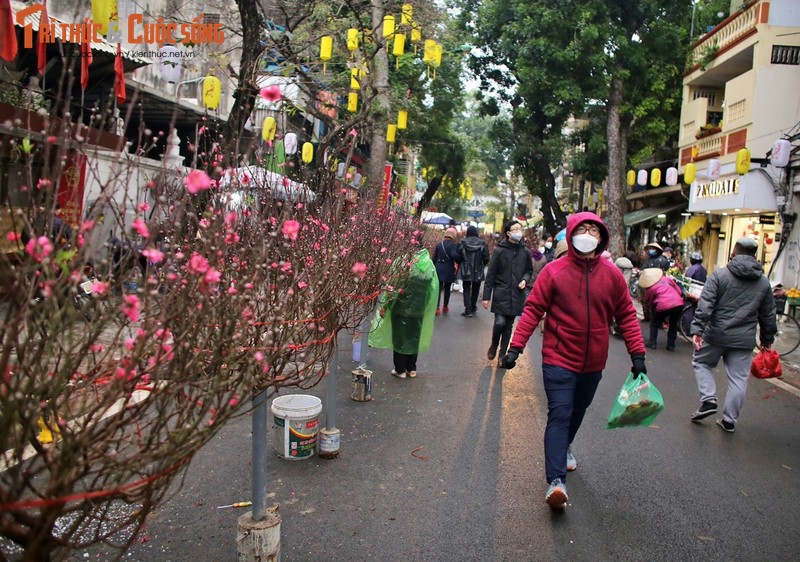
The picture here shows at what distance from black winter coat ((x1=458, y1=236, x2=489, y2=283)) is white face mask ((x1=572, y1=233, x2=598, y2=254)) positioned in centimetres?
969

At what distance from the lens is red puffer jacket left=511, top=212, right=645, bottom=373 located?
4.53 m

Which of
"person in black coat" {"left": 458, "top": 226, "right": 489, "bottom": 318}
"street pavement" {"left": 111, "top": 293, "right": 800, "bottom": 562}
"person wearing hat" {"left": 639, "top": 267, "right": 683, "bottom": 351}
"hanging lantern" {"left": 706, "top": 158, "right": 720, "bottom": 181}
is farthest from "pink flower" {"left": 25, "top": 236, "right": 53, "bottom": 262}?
"hanging lantern" {"left": 706, "top": 158, "right": 720, "bottom": 181}

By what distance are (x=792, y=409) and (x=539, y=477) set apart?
4324 millimetres

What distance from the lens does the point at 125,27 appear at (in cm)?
1688

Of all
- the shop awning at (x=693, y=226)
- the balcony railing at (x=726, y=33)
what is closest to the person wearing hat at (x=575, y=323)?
the balcony railing at (x=726, y=33)

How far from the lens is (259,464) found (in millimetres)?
3482

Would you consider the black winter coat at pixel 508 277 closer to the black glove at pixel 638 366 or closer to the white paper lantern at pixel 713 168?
the black glove at pixel 638 366

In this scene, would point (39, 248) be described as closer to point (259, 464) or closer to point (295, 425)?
point (259, 464)

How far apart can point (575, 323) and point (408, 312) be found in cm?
318

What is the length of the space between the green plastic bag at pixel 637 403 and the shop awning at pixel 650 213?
920 inches

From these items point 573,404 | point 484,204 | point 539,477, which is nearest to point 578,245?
point 573,404

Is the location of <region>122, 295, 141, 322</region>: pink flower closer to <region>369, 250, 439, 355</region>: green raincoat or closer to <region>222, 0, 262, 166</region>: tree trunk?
<region>369, 250, 439, 355</region>: green raincoat

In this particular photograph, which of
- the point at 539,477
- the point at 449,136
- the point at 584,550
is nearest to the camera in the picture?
the point at 584,550

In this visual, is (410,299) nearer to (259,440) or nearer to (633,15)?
(259,440)
